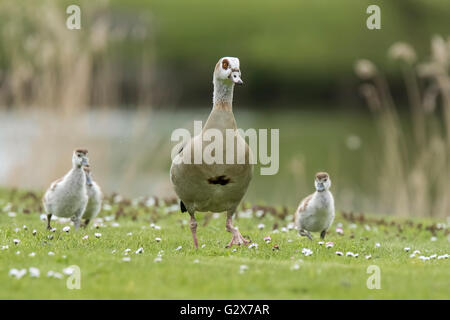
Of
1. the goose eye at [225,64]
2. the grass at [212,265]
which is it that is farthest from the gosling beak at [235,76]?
the grass at [212,265]

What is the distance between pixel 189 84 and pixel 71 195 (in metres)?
37.0

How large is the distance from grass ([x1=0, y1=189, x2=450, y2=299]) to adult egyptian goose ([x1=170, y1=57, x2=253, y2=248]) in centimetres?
77

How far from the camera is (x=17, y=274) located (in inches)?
299

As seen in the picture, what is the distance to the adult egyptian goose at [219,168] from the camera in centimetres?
922

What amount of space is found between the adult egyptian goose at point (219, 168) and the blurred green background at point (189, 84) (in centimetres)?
792

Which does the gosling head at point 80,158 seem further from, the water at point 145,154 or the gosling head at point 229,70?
the water at point 145,154

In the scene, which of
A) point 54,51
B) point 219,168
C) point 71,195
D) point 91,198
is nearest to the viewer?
point 219,168

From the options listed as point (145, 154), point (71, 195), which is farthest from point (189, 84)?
point (71, 195)

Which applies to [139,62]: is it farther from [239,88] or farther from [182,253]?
[182,253]

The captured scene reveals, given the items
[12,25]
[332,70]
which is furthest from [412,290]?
[332,70]

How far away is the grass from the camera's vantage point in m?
7.29

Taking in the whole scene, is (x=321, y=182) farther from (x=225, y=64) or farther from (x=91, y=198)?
(x=91, y=198)

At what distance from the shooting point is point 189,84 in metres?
47.4

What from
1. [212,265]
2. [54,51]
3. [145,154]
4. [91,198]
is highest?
[54,51]
